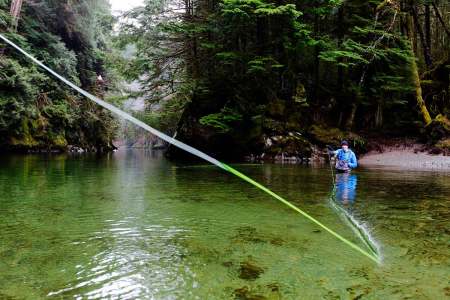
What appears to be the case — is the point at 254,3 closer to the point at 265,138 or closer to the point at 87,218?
the point at 265,138

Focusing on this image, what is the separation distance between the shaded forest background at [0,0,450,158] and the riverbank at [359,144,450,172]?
671mm

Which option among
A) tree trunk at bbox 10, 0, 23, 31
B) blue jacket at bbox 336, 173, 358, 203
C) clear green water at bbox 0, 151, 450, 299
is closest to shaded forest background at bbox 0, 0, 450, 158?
tree trunk at bbox 10, 0, 23, 31

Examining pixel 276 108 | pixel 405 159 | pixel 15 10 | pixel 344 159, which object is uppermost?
pixel 15 10

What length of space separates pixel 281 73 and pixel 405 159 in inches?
312

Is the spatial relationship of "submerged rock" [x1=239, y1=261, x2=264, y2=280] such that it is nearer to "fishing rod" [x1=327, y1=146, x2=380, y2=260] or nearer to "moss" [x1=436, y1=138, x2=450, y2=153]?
"fishing rod" [x1=327, y1=146, x2=380, y2=260]

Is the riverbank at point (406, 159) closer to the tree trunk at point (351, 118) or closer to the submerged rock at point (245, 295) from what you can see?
the tree trunk at point (351, 118)

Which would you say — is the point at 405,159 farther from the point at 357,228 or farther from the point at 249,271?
the point at 249,271

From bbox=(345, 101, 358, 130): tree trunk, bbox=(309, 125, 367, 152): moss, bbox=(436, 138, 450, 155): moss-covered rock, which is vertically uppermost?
bbox=(345, 101, 358, 130): tree trunk

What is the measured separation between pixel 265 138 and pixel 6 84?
578 inches

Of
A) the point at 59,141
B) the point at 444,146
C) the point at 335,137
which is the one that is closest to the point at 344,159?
the point at 444,146

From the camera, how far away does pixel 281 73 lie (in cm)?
2330

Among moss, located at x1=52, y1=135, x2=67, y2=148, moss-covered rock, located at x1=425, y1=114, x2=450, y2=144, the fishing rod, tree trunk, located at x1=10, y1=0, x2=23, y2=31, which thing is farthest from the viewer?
moss, located at x1=52, y1=135, x2=67, y2=148

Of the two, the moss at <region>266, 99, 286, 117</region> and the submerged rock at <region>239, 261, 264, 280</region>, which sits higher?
the moss at <region>266, 99, 286, 117</region>

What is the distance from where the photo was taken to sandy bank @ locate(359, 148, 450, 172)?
17828 mm
